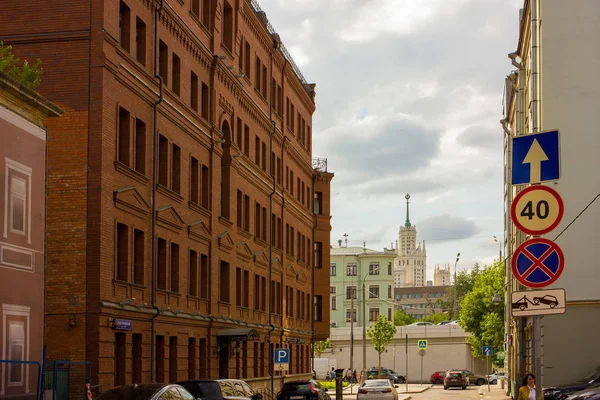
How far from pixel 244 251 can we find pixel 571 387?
16011 millimetres

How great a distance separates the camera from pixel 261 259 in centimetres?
4806

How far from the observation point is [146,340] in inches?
1206

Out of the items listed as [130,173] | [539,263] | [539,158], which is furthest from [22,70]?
[539,263]

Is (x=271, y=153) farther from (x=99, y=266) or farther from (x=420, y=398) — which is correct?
(x=99, y=266)

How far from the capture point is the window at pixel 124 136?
29422 millimetres

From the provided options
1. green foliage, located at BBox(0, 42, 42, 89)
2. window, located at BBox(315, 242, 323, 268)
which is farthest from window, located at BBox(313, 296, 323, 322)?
green foliage, located at BBox(0, 42, 42, 89)

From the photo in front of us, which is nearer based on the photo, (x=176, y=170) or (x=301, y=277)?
(x=176, y=170)

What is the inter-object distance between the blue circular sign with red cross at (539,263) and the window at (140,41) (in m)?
20.9

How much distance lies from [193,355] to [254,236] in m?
11.3

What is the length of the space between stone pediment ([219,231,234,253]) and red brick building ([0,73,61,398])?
17.4 meters

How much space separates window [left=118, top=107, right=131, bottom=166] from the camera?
29.4 metres

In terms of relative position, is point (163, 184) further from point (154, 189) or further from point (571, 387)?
point (571, 387)

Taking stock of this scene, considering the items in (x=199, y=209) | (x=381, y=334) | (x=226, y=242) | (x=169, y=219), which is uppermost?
(x=199, y=209)

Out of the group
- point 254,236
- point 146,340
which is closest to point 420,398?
point 254,236
